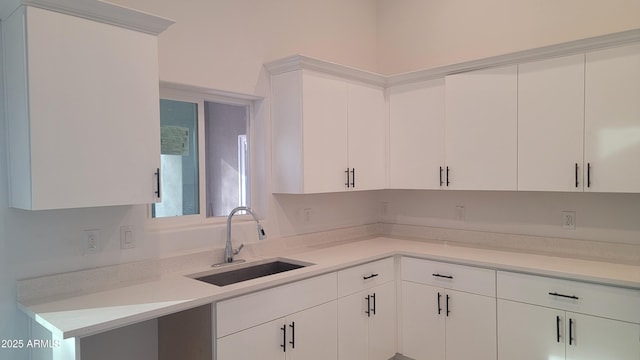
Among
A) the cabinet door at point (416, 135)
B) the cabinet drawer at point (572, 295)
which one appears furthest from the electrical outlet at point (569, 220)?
the cabinet door at point (416, 135)

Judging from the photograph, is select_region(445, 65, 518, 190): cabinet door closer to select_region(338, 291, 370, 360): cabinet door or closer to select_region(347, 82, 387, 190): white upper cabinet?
select_region(347, 82, 387, 190): white upper cabinet

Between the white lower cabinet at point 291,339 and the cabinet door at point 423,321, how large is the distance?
2.29 ft

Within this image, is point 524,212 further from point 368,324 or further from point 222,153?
point 222,153

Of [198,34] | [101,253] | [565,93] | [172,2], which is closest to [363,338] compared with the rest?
[101,253]

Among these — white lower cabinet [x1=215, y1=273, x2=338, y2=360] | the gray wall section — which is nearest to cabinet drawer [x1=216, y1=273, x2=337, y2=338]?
white lower cabinet [x1=215, y1=273, x2=338, y2=360]

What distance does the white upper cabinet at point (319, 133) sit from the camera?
2.77m

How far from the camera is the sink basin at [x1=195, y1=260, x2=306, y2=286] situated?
A: 242cm

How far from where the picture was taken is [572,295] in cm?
231

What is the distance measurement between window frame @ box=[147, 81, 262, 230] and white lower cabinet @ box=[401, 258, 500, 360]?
1.35 meters

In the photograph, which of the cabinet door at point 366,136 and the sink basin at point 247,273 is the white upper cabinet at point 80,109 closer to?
the sink basin at point 247,273

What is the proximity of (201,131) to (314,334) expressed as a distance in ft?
4.73

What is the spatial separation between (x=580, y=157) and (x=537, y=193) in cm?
50

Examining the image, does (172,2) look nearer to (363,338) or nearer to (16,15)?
(16,15)

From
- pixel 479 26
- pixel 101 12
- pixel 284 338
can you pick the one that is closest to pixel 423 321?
pixel 284 338
